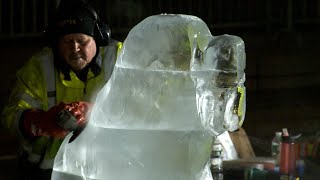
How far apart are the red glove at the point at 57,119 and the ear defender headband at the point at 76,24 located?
41cm

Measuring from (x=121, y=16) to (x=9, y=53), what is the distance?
1.32 meters

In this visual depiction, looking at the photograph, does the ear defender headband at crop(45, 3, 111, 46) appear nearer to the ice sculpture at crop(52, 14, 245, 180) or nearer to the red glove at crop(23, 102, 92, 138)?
the red glove at crop(23, 102, 92, 138)

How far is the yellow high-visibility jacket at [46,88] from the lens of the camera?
9.61ft

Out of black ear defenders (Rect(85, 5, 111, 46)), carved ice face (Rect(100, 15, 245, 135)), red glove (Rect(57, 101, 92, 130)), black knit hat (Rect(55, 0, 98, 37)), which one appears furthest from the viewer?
black ear defenders (Rect(85, 5, 111, 46))

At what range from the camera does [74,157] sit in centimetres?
167

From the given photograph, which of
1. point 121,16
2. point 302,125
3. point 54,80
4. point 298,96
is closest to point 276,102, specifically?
point 298,96

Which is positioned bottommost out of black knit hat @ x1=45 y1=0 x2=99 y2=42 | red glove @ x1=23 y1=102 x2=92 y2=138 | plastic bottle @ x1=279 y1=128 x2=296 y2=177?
plastic bottle @ x1=279 y1=128 x2=296 y2=177

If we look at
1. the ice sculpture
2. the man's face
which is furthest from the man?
the ice sculpture

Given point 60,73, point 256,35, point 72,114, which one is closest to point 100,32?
point 60,73

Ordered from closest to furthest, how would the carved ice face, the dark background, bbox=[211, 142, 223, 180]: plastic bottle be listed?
the carved ice face, bbox=[211, 142, 223, 180]: plastic bottle, the dark background

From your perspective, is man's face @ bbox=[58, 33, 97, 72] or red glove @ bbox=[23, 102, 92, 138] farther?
man's face @ bbox=[58, 33, 97, 72]

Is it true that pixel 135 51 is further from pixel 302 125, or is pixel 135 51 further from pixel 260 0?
pixel 260 0

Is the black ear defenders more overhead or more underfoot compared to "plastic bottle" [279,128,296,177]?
more overhead

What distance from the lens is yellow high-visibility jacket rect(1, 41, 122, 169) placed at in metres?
2.93
